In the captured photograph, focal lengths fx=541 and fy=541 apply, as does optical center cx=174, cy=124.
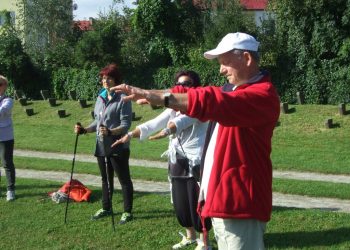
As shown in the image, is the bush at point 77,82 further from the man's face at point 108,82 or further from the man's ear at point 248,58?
the man's ear at point 248,58

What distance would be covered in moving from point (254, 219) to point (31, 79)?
30453 mm

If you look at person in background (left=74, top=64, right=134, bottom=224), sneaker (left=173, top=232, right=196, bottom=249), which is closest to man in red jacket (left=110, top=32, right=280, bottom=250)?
sneaker (left=173, top=232, right=196, bottom=249)

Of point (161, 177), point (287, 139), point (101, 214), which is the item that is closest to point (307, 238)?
point (101, 214)

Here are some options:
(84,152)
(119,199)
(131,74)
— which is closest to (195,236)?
(119,199)

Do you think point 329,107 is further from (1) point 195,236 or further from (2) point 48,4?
(2) point 48,4

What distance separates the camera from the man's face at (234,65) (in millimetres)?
3168

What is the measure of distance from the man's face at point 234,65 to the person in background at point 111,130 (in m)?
3.37

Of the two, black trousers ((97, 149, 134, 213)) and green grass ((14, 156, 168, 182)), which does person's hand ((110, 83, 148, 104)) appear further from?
green grass ((14, 156, 168, 182))

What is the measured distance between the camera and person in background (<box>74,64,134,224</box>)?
6586mm

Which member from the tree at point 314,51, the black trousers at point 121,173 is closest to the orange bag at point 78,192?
the black trousers at point 121,173

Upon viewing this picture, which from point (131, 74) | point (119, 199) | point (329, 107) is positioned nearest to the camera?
point (119, 199)

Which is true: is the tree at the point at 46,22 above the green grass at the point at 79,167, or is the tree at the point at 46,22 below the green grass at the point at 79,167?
above

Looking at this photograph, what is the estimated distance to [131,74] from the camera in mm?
30234

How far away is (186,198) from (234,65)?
2.70 m
